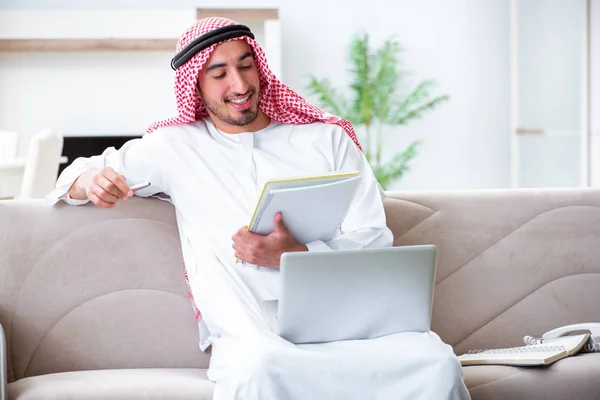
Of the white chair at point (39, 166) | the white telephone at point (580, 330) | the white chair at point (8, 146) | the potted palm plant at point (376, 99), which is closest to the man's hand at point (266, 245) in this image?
the white telephone at point (580, 330)

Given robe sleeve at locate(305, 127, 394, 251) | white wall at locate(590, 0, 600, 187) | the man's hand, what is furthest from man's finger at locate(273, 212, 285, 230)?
white wall at locate(590, 0, 600, 187)

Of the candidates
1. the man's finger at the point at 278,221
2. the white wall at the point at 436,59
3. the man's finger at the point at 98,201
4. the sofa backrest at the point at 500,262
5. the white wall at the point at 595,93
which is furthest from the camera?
the white wall at the point at 436,59

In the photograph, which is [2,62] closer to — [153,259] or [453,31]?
[453,31]

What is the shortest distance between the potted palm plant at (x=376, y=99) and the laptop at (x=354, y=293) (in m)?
6.07

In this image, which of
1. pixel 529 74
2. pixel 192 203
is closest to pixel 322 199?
pixel 192 203

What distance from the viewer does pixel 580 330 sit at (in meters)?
2.58

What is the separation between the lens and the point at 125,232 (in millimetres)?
2551

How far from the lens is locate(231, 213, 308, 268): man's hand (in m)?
2.14

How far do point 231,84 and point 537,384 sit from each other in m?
1.23

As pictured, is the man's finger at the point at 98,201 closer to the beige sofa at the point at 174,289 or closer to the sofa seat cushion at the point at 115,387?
the beige sofa at the point at 174,289

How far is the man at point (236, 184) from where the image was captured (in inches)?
80.0

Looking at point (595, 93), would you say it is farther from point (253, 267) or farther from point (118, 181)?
point (118, 181)

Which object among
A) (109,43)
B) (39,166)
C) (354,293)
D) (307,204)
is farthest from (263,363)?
(109,43)

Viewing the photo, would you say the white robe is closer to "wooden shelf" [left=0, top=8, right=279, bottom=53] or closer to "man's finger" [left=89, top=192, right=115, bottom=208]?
"man's finger" [left=89, top=192, right=115, bottom=208]
